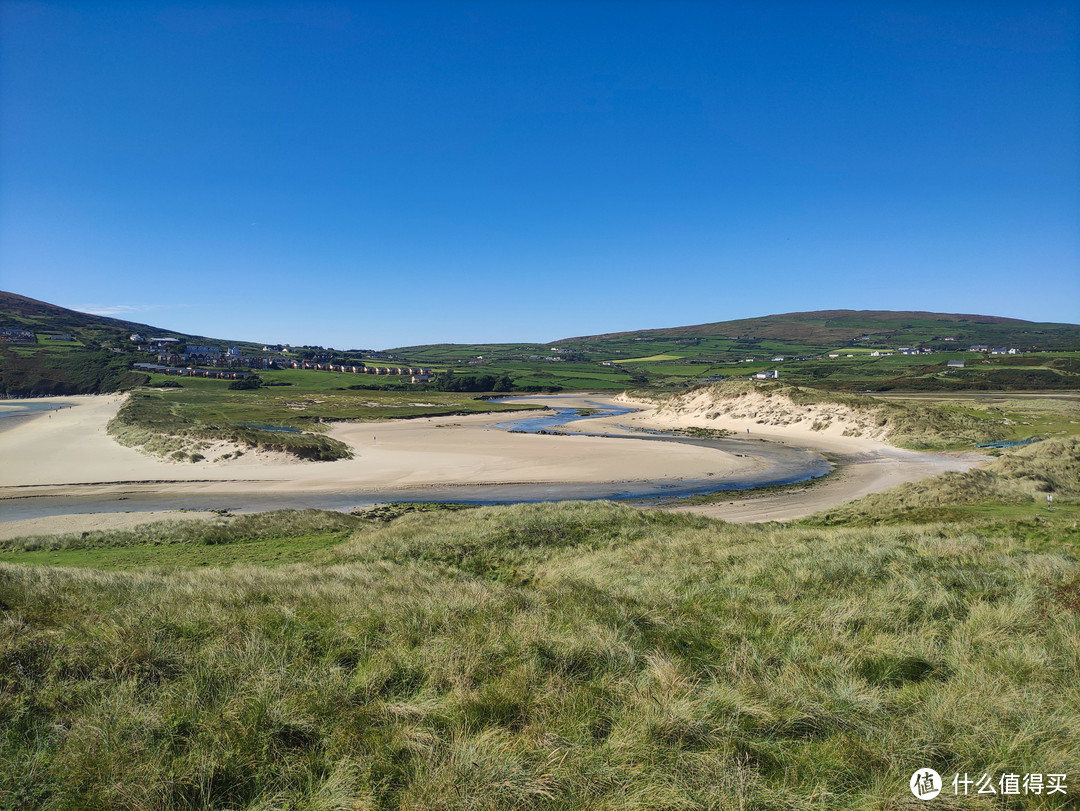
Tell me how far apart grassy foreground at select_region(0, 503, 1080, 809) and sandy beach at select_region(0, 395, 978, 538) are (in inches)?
745

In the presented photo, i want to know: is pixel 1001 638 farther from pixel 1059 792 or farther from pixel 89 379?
pixel 89 379

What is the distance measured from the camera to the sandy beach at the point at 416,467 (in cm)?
2858

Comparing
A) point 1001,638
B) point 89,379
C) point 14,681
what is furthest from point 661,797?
point 89,379

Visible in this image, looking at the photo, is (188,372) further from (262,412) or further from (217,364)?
(262,412)

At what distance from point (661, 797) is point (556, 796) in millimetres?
661

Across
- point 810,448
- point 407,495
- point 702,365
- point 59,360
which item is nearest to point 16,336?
point 59,360

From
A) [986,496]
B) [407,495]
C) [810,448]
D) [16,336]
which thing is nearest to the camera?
[986,496]

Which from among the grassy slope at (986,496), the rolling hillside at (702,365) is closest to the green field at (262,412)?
the rolling hillside at (702,365)

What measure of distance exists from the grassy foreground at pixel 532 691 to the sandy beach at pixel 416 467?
1892 centimetres

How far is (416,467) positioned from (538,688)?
35582mm

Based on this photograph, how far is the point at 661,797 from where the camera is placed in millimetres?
3057

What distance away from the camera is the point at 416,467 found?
126 feet

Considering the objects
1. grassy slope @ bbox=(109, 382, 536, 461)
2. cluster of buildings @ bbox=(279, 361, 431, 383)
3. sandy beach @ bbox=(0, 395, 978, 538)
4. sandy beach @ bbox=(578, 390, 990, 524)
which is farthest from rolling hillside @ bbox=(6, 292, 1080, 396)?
sandy beach @ bbox=(0, 395, 978, 538)

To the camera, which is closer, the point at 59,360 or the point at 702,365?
the point at 59,360
